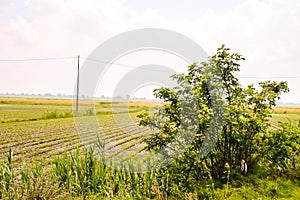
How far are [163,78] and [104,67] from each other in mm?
1187

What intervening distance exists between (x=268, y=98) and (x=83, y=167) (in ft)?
10.1

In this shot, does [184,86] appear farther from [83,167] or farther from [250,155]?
[83,167]

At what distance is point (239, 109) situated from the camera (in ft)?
13.7

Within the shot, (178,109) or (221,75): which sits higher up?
(221,75)

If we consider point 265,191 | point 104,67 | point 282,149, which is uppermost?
point 104,67

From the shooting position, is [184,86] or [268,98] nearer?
[184,86]

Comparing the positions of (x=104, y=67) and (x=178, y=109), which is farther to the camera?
(x=104, y=67)

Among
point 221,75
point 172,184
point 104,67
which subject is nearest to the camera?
point 172,184

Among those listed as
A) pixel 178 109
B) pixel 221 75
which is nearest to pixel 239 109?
pixel 221 75

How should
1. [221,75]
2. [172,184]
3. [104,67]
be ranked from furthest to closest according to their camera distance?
[104,67]
[221,75]
[172,184]

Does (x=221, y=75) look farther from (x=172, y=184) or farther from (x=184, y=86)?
(x=172, y=184)

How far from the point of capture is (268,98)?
15.0 feet

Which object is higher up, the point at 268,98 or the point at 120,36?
the point at 120,36

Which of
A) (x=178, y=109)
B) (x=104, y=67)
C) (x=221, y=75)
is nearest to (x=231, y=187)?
(x=178, y=109)
